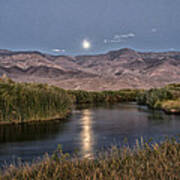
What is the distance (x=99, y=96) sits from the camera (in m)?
67.0

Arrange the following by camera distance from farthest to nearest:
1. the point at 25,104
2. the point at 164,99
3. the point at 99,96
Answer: the point at 99,96
the point at 164,99
the point at 25,104

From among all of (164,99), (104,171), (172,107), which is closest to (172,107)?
(172,107)

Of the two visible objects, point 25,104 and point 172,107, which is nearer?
point 25,104

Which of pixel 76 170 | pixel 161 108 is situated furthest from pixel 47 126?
pixel 161 108

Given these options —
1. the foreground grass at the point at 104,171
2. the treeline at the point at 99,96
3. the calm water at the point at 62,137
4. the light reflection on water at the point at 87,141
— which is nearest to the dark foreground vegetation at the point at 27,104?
the calm water at the point at 62,137

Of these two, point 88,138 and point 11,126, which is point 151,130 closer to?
point 88,138

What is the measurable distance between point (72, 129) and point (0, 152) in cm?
854

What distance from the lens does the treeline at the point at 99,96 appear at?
63.0 meters

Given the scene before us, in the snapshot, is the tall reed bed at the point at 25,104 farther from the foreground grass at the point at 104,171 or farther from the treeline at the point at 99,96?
the treeline at the point at 99,96

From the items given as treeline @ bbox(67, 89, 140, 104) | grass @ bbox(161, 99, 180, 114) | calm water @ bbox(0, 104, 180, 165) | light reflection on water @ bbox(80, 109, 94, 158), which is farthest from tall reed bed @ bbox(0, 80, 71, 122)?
treeline @ bbox(67, 89, 140, 104)

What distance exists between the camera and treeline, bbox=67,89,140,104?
6300cm

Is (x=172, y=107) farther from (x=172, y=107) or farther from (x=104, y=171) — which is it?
(x=104, y=171)

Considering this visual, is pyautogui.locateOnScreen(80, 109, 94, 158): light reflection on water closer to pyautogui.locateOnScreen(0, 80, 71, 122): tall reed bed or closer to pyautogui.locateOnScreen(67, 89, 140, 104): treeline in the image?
pyautogui.locateOnScreen(0, 80, 71, 122): tall reed bed

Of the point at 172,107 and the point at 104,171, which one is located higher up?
the point at 104,171
